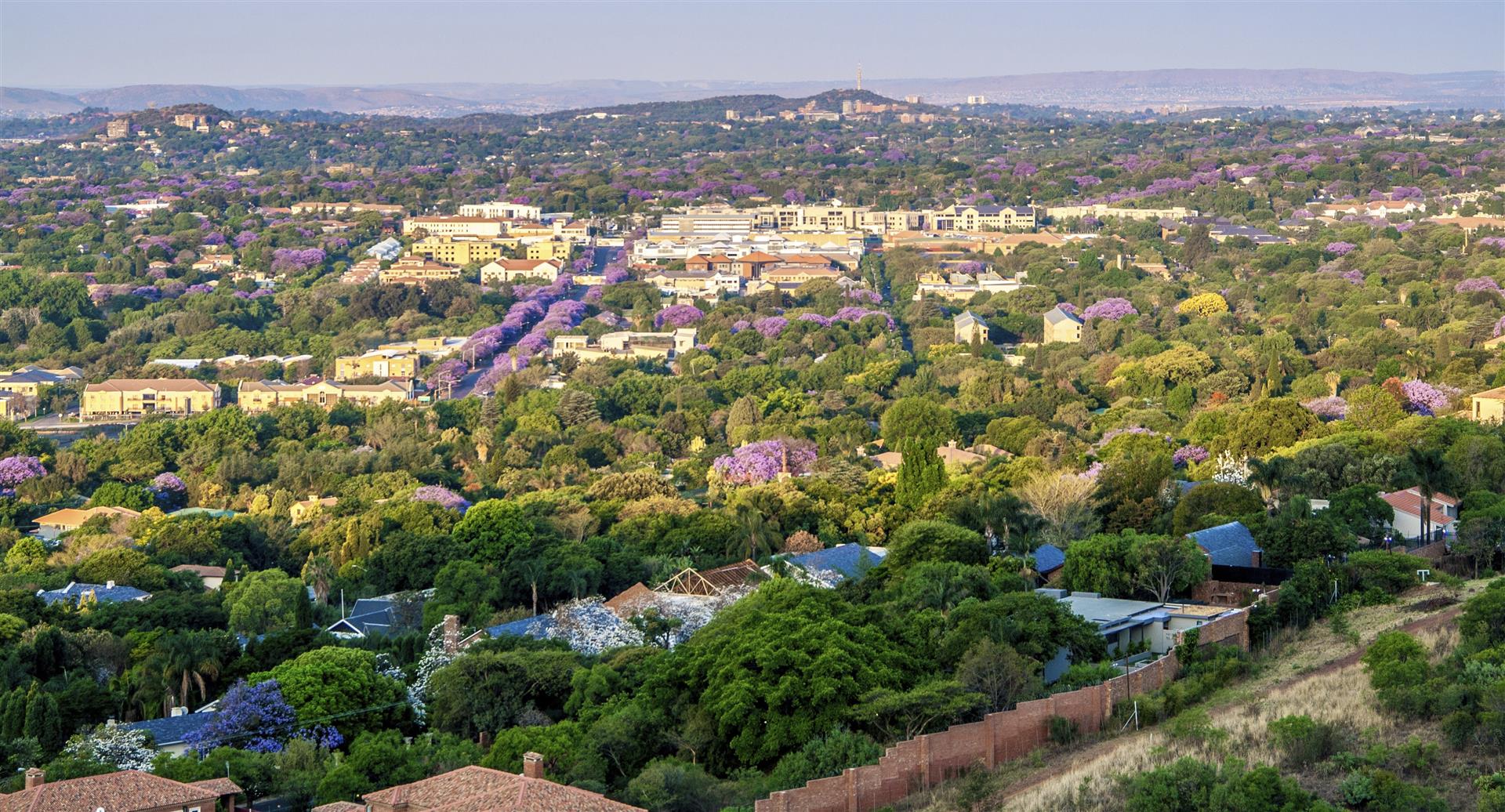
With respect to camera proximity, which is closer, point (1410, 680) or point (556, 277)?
point (1410, 680)

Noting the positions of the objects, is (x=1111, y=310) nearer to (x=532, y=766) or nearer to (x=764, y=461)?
(x=764, y=461)

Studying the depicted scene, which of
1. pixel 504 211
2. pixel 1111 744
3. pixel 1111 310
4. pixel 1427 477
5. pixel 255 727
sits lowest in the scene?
pixel 1111 310

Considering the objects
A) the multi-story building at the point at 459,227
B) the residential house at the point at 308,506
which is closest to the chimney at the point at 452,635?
the residential house at the point at 308,506

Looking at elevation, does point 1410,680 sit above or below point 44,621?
above

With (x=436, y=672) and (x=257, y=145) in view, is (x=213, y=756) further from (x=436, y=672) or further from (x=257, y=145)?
(x=257, y=145)

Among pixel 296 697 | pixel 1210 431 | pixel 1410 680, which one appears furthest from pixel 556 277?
pixel 1410 680

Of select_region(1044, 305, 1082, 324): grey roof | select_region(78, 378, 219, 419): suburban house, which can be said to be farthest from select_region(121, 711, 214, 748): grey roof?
select_region(1044, 305, 1082, 324): grey roof

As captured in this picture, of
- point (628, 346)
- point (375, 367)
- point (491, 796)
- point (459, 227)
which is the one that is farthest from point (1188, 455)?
point (459, 227)
